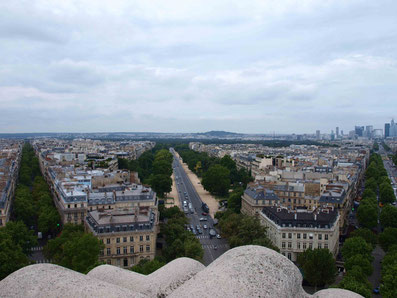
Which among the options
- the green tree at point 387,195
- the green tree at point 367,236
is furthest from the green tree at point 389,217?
the green tree at point 387,195

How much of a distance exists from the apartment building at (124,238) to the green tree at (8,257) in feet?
30.1

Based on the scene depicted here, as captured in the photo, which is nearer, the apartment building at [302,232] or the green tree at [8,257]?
the green tree at [8,257]

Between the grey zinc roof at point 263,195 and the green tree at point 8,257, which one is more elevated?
the grey zinc roof at point 263,195

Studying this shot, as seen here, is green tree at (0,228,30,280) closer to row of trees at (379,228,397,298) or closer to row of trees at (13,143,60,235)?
row of trees at (13,143,60,235)

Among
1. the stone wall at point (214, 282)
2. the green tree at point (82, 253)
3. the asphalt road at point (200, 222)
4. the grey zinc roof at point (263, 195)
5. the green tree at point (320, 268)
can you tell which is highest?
the stone wall at point (214, 282)

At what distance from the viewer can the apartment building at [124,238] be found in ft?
150

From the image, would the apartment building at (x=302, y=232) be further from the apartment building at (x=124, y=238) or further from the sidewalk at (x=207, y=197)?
the sidewalk at (x=207, y=197)

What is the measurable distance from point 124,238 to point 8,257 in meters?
13.6

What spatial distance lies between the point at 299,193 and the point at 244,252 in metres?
59.6

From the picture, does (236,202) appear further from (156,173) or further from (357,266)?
(156,173)

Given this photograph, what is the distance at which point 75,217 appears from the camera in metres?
59.4

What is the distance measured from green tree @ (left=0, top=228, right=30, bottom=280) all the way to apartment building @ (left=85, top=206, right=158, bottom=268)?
9.18 metres

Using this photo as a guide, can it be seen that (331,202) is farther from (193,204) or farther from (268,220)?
(193,204)

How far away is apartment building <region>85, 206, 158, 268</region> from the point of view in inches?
1804
